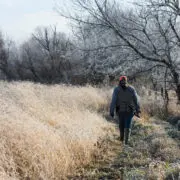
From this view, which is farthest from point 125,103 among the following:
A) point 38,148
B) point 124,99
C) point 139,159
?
point 38,148

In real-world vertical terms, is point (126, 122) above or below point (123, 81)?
below

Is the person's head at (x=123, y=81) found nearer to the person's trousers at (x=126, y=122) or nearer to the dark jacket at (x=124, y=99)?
the dark jacket at (x=124, y=99)

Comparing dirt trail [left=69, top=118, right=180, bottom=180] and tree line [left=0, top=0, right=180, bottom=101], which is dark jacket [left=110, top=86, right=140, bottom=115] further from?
tree line [left=0, top=0, right=180, bottom=101]

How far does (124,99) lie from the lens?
7.88 m

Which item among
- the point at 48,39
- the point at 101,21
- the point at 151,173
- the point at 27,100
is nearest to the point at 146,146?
the point at 151,173

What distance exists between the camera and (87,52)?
11773 mm

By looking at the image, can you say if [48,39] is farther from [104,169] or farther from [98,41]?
[104,169]

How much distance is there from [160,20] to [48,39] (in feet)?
113

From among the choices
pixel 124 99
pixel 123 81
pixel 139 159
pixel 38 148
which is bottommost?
pixel 139 159

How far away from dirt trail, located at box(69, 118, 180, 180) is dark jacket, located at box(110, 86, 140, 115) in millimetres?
853

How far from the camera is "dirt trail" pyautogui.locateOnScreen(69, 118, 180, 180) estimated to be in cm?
484

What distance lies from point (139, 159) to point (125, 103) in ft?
6.33

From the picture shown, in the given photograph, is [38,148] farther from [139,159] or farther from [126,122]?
[126,122]

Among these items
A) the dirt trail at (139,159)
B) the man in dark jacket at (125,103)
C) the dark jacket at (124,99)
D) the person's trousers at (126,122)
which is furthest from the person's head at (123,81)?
the dirt trail at (139,159)
